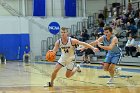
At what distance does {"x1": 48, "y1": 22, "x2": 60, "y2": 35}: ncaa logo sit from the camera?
3667 centimetres

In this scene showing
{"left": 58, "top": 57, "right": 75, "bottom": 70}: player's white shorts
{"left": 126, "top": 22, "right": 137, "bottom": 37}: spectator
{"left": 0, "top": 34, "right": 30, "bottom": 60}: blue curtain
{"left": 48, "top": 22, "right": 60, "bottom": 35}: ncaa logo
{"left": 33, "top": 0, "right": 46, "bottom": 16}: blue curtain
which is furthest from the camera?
{"left": 33, "top": 0, "right": 46, "bottom": 16}: blue curtain

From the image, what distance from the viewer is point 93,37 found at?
33531 millimetres

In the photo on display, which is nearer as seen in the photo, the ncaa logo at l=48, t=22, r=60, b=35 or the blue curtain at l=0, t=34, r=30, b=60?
the ncaa logo at l=48, t=22, r=60, b=35

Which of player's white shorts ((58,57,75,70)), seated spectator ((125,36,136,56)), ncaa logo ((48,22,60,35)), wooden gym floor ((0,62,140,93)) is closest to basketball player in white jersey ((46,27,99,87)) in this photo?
player's white shorts ((58,57,75,70))

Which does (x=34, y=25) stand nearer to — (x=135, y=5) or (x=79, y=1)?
(x=79, y=1)

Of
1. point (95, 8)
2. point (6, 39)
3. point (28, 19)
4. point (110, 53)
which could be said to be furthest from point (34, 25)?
point (110, 53)

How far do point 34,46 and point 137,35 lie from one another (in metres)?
16.0

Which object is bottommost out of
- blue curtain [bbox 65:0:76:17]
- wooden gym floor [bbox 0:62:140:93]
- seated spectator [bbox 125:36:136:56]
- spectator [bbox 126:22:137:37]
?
wooden gym floor [bbox 0:62:140:93]

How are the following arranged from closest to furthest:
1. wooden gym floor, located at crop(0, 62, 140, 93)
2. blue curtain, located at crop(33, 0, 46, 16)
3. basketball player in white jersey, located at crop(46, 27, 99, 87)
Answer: wooden gym floor, located at crop(0, 62, 140, 93)
basketball player in white jersey, located at crop(46, 27, 99, 87)
blue curtain, located at crop(33, 0, 46, 16)

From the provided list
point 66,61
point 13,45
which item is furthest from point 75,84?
point 13,45

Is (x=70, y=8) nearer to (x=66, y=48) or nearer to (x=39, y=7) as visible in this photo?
(x=39, y=7)

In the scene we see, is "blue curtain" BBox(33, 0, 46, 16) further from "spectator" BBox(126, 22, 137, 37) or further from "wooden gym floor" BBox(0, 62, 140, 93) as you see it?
"wooden gym floor" BBox(0, 62, 140, 93)

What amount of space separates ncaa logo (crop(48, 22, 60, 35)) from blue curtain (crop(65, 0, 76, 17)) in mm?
2228

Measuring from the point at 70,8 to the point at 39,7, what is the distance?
338 cm
